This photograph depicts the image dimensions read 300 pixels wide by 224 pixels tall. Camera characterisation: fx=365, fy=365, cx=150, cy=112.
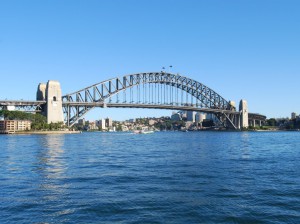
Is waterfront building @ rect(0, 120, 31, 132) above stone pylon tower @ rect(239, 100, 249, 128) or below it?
below

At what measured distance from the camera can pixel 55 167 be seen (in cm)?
2025

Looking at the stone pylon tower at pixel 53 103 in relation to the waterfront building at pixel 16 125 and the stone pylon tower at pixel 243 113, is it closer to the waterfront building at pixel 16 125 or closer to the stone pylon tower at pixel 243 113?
the waterfront building at pixel 16 125

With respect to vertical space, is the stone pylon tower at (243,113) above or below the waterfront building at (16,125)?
above

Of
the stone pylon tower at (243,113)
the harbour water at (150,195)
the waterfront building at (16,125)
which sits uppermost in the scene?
the stone pylon tower at (243,113)

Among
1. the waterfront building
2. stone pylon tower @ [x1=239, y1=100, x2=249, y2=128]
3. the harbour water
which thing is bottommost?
the harbour water

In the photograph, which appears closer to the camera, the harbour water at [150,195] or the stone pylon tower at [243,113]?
the harbour water at [150,195]

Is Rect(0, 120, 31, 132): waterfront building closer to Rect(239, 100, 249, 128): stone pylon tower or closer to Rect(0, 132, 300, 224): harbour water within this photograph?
Rect(239, 100, 249, 128): stone pylon tower

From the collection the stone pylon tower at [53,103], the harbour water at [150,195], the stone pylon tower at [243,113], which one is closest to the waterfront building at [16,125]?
the stone pylon tower at [53,103]

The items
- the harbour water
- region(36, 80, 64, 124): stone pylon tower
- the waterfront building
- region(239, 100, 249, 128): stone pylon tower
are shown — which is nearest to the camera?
the harbour water

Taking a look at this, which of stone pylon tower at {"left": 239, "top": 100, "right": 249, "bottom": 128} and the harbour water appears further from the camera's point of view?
stone pylon tower at {"left": 239, "top": 100, "right": 249, "bottom": 128}

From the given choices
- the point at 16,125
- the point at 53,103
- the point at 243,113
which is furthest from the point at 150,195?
the point at 243,113

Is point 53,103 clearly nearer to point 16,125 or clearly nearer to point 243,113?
point 16,125

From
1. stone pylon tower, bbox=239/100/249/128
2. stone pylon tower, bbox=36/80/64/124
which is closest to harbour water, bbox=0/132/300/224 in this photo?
stone pylon tower, bbox=36/80/64/124

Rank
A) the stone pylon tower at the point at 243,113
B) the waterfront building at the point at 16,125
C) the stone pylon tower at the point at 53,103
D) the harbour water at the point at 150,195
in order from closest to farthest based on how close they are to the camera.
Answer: the harbour water at the point at 150,195
the stone pylon tower at the point at 53,103
the waterfront building at the point at 16,125
the stone pylon tower at the point at 243,113
